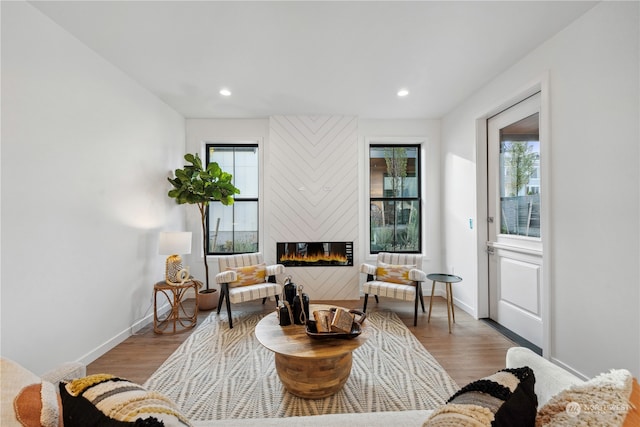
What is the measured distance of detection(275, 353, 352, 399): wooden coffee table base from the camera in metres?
1.80

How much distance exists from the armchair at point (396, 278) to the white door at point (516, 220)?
0.84 meters

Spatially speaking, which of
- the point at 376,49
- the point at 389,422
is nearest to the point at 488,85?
the point at 376,49

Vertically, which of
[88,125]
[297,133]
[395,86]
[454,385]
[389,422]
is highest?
[395,86]

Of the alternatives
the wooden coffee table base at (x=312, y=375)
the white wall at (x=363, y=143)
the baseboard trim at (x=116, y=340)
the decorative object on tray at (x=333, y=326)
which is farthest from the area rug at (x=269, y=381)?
the white wall at (x=363, y=143)

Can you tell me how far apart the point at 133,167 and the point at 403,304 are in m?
3.65

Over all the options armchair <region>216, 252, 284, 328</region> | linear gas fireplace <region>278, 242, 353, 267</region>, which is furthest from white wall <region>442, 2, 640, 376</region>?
armchair <region>216, 252, 284, 328</region>

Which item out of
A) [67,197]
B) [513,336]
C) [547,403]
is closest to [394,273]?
[513,336]

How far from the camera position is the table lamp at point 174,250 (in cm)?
295

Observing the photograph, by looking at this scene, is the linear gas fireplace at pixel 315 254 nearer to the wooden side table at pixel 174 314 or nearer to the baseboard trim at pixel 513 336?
the wooden side table at pixel 174 314

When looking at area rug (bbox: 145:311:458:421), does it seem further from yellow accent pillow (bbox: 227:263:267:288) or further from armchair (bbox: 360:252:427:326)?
yellow accent pillow (bbox: 227:263:267:288)

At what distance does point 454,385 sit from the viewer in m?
2.00

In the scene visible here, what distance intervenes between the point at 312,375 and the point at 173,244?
2067mm

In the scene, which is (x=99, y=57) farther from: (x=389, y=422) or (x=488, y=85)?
(x=488, y=85)

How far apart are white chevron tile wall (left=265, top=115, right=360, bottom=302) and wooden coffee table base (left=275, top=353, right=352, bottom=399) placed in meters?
2.17
